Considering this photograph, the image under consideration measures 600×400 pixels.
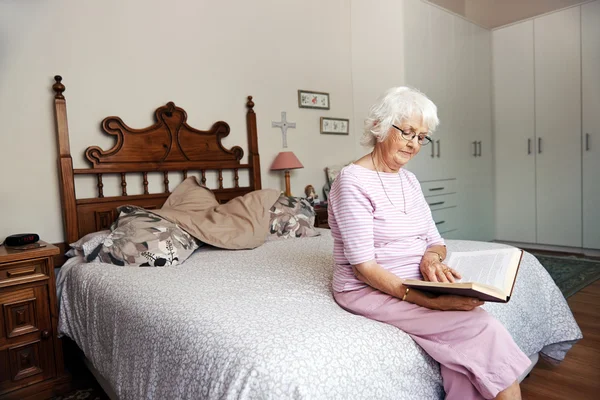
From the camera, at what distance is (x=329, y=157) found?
374cm

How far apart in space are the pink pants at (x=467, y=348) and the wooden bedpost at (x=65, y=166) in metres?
1.97

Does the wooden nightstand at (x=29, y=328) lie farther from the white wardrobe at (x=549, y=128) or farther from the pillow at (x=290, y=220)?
the white wardrobe at (x=549, y=128)

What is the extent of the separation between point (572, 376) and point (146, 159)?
255 centimetres

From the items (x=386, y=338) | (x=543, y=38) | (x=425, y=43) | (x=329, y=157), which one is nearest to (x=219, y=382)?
(x=386, y=338)

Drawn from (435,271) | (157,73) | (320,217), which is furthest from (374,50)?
(435,271)

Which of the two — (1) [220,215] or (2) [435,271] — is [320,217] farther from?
(2) [435,271]

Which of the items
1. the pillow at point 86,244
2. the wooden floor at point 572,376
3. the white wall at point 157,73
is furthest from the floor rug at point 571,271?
the pillow at point 86,244

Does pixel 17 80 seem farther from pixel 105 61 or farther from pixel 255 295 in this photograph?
pixel 255 295

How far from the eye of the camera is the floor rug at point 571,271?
10.3ft

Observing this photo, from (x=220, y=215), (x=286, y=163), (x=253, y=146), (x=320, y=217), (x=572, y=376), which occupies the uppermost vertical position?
(x=253, y=146)

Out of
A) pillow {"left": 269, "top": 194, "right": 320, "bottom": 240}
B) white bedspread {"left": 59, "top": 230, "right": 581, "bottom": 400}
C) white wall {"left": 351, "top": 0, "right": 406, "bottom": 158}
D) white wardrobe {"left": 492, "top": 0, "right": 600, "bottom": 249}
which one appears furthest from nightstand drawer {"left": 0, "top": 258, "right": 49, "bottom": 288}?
white wardrobe {"left": 492, "top": 0, "right": 600, "bottom": 249}

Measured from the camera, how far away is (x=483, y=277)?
3.83 feet

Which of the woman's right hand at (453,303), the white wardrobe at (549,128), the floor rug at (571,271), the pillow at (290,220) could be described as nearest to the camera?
the woman's right hand at (453,303)

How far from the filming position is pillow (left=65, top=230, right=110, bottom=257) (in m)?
2.09
